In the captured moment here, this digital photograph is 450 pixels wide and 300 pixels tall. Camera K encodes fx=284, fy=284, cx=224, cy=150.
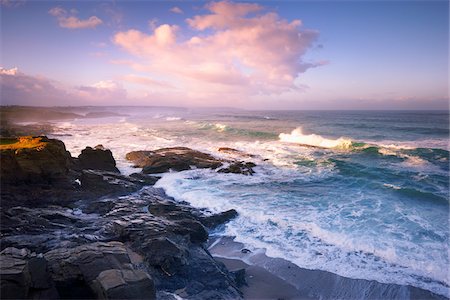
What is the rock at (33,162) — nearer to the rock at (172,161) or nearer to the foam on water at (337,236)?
the foam on water at (337,236)

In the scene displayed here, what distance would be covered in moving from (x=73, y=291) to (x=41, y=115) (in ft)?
362

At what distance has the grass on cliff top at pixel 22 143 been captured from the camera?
45.2 feet

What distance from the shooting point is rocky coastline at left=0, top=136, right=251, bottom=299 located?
582 cm

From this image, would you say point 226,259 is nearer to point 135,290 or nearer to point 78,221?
point 135,290

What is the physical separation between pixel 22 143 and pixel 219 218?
11.0 m

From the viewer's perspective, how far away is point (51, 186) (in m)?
13.9

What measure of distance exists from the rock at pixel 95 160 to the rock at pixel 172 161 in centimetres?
237

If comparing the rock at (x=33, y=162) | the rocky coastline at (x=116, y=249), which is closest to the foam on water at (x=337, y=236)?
the rocky coastline at (x=116, y=249)

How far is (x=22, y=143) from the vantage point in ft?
48.3

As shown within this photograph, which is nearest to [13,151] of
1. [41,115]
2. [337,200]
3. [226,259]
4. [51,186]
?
[51,186]

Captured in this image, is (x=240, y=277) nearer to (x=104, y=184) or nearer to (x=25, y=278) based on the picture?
(x=25, y=278)

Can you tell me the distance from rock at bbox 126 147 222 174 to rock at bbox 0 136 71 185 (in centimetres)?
620

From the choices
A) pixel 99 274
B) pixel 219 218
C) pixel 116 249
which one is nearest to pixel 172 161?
pixel 219 218

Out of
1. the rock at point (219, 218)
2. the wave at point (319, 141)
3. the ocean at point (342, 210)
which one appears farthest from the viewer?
the wave at point (319, 141)
